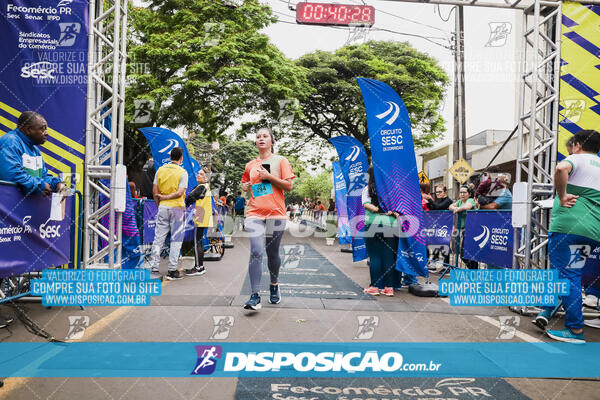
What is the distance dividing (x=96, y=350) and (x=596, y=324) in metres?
4.94

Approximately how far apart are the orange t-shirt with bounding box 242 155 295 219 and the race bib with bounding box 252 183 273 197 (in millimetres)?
32

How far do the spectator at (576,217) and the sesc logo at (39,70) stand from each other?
5.51 m

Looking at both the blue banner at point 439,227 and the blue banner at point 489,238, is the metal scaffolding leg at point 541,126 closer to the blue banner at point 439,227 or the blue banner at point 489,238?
the blue banner at point 489,238

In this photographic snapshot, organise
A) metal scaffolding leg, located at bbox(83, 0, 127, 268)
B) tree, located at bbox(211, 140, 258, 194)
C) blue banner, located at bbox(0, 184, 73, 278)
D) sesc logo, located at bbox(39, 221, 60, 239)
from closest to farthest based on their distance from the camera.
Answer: blue banner, located at bbox(0, 184, 73, 278) < sesc logo, located at bbox(39, 221, 60, 239) < metal scaffolding leg, located at bbox(83, 0, 127, 268) < tree, located at bbox(211, 140, 258, 194)

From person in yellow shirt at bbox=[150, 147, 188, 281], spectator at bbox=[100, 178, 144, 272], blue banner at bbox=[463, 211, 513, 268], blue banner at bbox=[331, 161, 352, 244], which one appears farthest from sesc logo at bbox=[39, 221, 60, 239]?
blue banner at bbox=[331, 161, 352, 244]

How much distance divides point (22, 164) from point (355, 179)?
681cm

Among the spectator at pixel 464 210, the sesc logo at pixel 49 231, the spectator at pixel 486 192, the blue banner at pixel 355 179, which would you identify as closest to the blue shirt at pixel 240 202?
the blue banner at pixel 355 179

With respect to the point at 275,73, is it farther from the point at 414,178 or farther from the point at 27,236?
the point at 27,236

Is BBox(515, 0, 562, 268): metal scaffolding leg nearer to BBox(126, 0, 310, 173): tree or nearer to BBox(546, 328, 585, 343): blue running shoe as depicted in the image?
BBox(546, 328, 585, 343): blue running shoe

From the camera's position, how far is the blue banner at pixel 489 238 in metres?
6.38

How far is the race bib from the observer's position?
5008mm

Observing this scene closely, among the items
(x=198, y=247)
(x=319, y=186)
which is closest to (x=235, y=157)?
(x=319, y=186)

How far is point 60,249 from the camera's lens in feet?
16.0

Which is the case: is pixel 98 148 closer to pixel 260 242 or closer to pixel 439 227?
pixel 260 242
